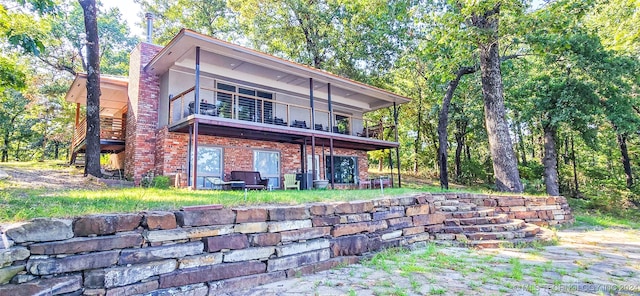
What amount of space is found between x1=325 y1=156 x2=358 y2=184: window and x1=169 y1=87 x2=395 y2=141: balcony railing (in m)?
1.33

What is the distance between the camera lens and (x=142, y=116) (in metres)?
10.7

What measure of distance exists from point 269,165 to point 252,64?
3.82 meters

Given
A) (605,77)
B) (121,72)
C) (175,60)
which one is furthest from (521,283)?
(121,72)

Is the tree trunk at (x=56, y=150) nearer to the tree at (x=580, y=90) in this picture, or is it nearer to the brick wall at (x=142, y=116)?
the brick wall at (x=142, y=116)

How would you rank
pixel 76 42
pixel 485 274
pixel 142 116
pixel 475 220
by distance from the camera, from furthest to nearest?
pixel 76 42 → pixel 142 116 → pixel 475 220 → pixel 485 274

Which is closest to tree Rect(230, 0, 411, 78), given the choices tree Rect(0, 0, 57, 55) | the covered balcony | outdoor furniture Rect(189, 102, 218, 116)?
the covered balcony

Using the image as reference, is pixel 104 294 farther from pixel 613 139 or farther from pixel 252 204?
pixel 613 139

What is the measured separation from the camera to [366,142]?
13.5 meters

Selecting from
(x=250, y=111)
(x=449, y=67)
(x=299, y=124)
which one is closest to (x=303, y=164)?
(x=299, y=124)

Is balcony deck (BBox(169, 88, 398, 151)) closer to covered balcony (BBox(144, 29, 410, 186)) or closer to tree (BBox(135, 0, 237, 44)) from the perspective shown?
covered balcony (BBox(144, 29, 410, 186))

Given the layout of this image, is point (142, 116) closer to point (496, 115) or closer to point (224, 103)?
point (224, 103)

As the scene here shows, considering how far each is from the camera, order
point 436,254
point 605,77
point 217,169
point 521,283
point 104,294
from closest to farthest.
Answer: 1. point 104,294
2. point 521,283
3. point 436,254
4. point 217,169
5. point 605,77

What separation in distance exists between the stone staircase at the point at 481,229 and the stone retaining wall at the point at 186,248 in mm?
1453

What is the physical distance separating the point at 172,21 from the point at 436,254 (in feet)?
70.5
